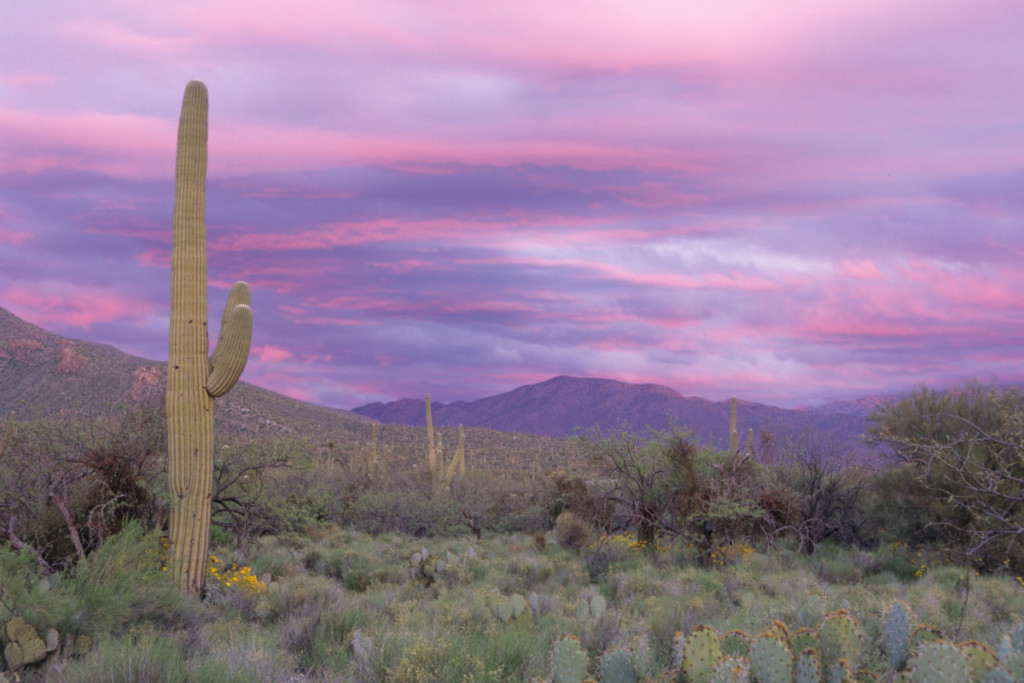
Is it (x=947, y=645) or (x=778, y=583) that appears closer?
(x=947, y=645)

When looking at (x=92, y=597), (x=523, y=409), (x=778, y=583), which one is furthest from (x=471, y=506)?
(x=523, y=409)

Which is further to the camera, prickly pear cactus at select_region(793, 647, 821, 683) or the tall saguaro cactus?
the tall saguaro cactus

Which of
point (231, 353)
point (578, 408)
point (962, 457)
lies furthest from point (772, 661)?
point (578, 408)

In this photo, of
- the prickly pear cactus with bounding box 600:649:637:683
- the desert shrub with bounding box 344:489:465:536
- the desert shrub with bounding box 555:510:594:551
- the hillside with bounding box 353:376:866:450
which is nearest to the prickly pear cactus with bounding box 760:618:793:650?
the prickly pear cactus with bounding box 600:649:637:683

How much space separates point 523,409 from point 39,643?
180521 mm

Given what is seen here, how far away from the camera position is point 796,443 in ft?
56.4

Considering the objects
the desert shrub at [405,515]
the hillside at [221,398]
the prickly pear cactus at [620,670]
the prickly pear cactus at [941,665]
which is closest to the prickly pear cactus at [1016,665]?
the prickly pear cactus at [941,665]

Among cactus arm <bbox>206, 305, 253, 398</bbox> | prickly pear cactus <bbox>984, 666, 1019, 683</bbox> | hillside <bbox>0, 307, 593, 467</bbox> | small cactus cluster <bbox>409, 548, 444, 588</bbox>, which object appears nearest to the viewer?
prickly pear cactus <bbox>984, 666, 1019, 683</bbox>

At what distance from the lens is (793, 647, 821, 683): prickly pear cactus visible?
14.1 feet

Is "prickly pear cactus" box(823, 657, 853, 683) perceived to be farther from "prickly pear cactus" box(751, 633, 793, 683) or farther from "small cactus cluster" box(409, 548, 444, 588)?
"small cactus cluster" box(409, 548, 444, 588)

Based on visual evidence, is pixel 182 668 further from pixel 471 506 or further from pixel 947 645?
pixel 471 506

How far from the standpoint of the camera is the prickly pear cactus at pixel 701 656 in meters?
4.59

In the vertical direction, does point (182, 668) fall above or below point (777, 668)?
below

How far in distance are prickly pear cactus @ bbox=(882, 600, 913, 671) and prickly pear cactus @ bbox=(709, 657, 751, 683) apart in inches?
62.4
